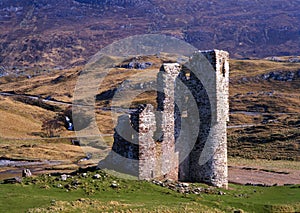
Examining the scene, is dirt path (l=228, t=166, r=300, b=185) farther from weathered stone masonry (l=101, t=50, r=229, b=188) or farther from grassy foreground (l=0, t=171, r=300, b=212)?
grassy foreground (l=0, t=171, r=300, b=212)

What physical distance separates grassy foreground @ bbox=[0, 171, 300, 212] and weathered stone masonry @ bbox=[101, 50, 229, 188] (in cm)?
235

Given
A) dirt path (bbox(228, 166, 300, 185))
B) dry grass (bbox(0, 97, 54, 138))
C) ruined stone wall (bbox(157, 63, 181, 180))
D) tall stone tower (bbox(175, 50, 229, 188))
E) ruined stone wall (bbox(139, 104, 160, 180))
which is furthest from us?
dry grass (bbox(0, 97, 54, 138))

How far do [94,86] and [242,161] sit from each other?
129934 mm

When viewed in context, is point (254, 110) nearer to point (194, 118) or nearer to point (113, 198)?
point (194, 118)

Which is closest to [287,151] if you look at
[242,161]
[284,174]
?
[242,161]

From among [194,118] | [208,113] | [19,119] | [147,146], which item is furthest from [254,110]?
[147,146]

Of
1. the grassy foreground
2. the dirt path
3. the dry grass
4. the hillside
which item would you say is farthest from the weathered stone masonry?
the dry grass

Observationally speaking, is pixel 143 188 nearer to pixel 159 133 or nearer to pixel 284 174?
pixel 159 133

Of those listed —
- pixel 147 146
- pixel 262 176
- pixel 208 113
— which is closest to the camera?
pixel 147 146

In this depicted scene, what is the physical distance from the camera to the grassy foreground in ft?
67.7

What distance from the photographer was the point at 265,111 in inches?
→ 5655

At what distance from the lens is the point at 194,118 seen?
3086 cm

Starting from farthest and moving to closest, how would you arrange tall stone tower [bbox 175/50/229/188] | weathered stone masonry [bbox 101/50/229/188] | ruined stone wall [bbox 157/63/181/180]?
tall stone tower [bbox 175/50/229/188] < weathered stone masonry [bbox 101/50/229/188] < ruined stone wall [bbox 157/63/181/180]

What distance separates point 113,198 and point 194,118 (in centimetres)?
992
